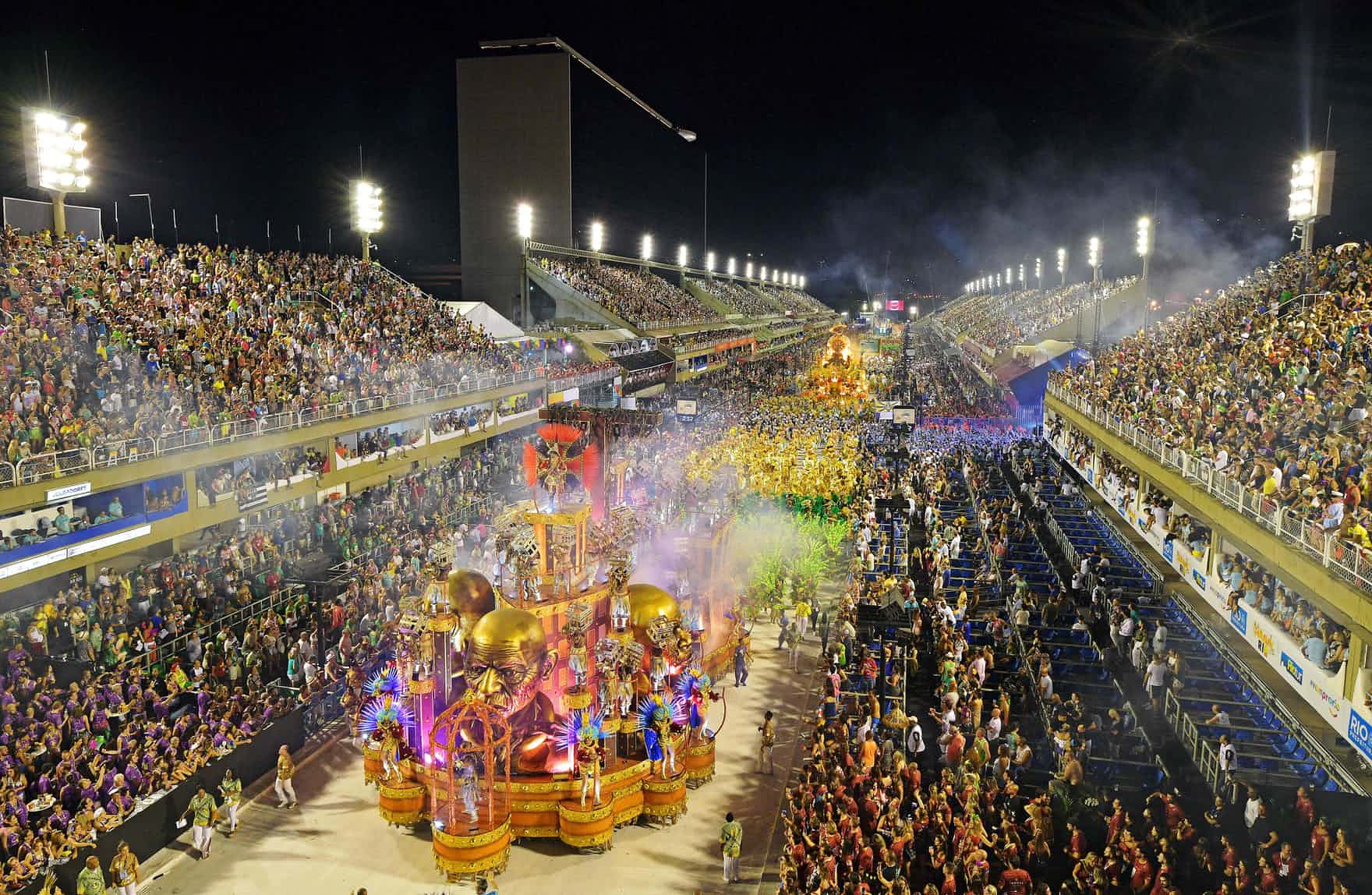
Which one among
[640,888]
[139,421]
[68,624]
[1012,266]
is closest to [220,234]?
[139,421]

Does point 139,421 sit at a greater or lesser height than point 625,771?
greater

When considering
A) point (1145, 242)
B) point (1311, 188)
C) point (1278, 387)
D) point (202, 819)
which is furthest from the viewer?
point (1145, 242)

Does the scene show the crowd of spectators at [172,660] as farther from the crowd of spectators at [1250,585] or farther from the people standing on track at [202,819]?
the crowd of spectators at [1250,585]

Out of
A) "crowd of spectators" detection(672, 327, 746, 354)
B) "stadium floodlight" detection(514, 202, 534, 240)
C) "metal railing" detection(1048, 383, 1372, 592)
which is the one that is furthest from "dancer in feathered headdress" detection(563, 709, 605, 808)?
"crowd of spectators" detection(672, 327, 746, 354)

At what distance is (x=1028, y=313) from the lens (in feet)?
266

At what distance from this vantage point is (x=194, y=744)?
46.5 ft

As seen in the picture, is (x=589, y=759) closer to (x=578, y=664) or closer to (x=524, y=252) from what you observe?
(x=578, y=664)

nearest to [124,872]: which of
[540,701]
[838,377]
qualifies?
[540,701]

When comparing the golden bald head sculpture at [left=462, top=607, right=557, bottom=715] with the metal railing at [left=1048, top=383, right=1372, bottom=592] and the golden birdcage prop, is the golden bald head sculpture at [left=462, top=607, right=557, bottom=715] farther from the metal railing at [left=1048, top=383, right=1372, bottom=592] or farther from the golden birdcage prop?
the metal railing at [left=1048, top=383, right=1372, bottom=592]

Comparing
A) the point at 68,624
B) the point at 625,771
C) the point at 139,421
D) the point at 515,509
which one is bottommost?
the point at 625,771

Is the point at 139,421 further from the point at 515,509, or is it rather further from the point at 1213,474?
the point at 1213,474

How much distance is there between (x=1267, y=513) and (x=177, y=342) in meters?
24.3

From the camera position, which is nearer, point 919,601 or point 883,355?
point 919,601

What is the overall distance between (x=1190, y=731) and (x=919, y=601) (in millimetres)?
7680
